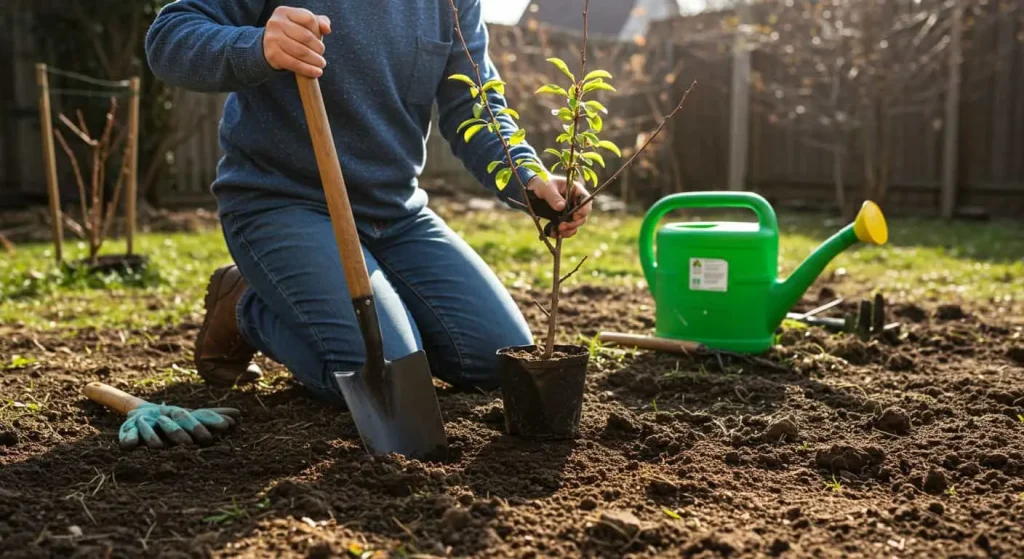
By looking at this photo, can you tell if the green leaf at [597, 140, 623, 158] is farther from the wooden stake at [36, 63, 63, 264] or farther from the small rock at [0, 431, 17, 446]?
the wooden stake at [36, 63, 63, 264]

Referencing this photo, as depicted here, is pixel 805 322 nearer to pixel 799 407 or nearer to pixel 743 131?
pixel 799 407

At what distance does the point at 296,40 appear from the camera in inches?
84.4

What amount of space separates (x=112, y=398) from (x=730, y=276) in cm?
181

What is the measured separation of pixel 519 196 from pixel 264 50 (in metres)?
0.89

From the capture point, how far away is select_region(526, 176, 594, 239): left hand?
240 centimetres

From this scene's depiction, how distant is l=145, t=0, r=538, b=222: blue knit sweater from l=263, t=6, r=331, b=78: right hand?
0.48 m

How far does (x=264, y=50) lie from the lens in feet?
7.22

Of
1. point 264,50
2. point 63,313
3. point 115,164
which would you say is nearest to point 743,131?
point 115,164

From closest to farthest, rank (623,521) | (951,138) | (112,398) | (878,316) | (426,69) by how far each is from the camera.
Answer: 1. (623,521)
2. (112,398)
3. (426,69)
4. (878,316)
5. (951,138)

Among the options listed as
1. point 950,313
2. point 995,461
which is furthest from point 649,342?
point 950,313

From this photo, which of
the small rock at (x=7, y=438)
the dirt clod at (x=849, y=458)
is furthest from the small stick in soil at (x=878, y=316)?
the small rock at (x=7, y=438)

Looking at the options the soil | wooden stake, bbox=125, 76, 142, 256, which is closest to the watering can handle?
the soil

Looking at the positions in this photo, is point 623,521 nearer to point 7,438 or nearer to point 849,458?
point 849,458

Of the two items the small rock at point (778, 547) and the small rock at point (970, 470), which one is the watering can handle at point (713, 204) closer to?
the small rock at point (970, 470)
